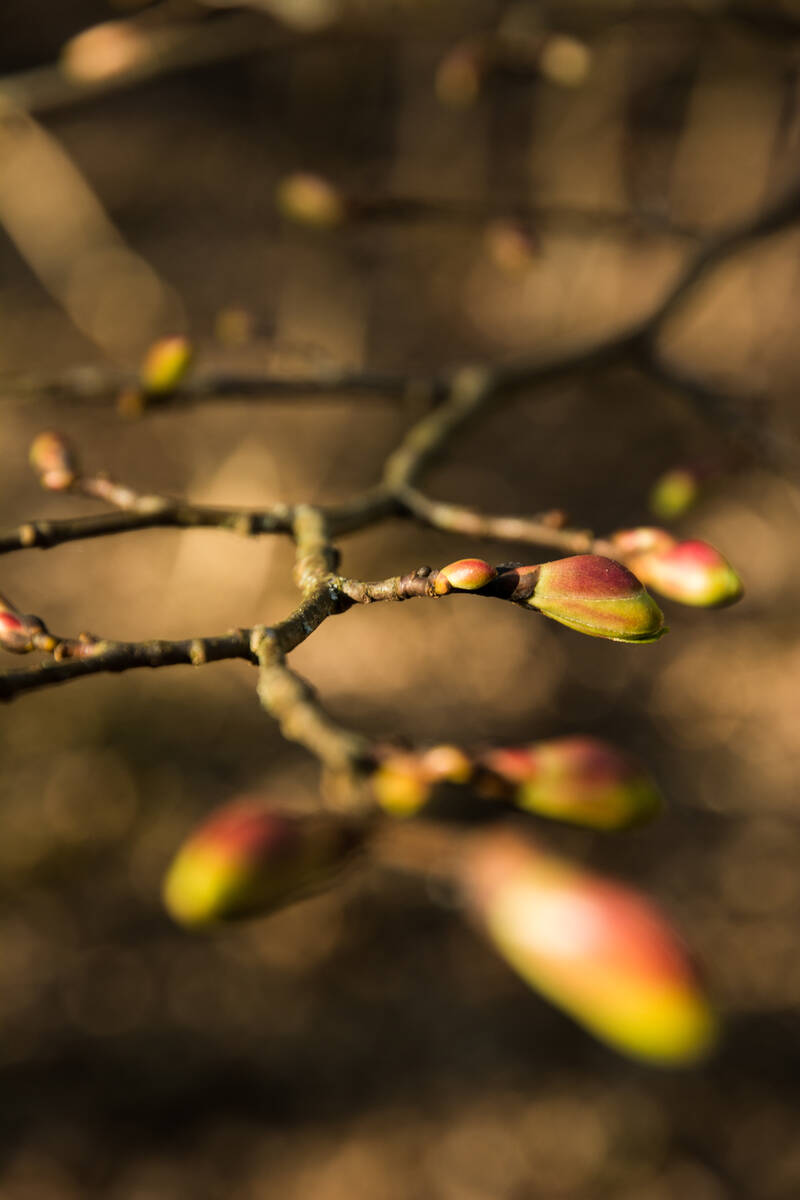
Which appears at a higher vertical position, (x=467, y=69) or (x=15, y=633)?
(x=467, y=69)

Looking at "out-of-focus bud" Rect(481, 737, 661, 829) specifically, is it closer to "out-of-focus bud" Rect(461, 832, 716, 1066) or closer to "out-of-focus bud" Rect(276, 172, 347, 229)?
"out-of-focus bud" Rect(461, 832, 716, 1066)

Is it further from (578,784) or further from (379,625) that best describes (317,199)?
(379,625)

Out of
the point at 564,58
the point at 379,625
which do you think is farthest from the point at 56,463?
the point at 379,625

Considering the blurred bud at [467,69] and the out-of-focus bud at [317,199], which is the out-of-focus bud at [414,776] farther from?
the blurred bud at [467,69]

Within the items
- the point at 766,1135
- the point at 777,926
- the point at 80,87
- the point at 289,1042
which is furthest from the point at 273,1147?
the point at 80,87

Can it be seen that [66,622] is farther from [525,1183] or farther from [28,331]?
[525,1183]
